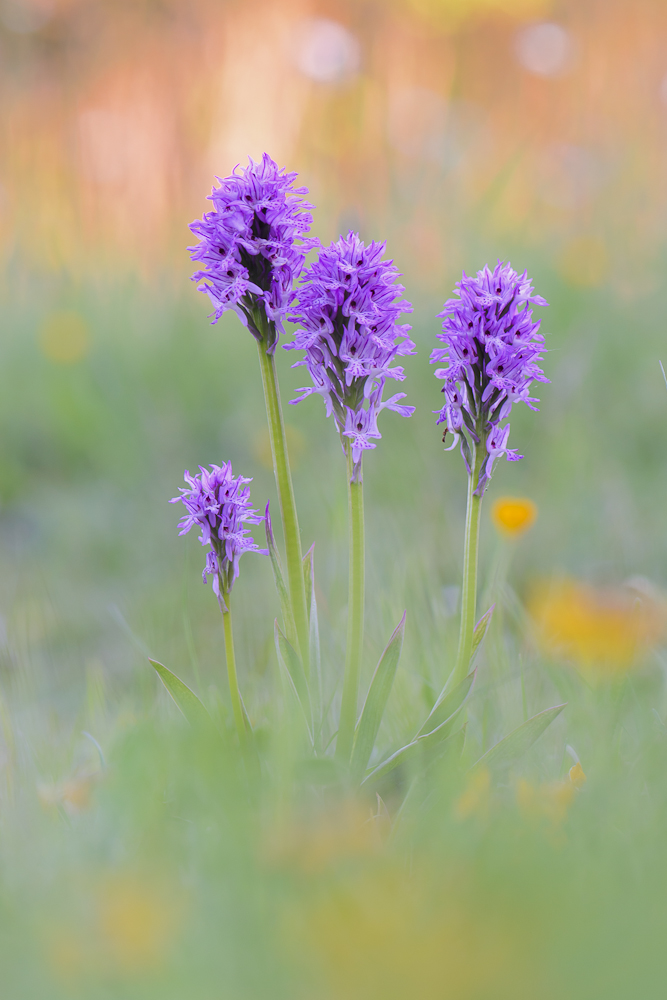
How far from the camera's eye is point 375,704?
4.36 feet

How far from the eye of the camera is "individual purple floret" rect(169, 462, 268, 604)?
4.22ft

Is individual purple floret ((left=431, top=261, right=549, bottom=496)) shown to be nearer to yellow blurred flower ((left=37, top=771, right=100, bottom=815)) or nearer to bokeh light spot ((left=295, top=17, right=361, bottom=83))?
yellow blurred flower ((left=37, top=771, right=100, bottom=815))

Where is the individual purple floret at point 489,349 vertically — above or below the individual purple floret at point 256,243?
below

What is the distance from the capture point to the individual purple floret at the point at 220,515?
4.22 ft

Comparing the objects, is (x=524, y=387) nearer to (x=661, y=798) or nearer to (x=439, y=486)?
(x=661, y=798)

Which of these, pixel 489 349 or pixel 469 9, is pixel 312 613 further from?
pixel 469 9

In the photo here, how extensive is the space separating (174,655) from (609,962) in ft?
5.12

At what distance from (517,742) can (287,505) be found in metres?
0.51

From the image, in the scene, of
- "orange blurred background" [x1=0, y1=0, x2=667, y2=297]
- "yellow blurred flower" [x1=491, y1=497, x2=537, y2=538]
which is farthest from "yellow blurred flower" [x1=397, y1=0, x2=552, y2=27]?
"yellow blurred flower" [x1=491, y1=497, x2=537, y2=538]

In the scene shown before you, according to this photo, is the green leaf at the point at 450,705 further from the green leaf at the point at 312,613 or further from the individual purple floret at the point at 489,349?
the individual purple floret at the point at 489,349

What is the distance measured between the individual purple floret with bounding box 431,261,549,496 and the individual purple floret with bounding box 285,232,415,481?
74mm

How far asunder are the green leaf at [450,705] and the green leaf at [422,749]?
1cm

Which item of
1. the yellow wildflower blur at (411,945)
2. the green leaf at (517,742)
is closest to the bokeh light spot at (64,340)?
the green leaf at (517,742)

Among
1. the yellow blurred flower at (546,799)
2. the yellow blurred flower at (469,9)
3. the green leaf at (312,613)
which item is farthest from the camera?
the yellow blurred flower at (469,9)
